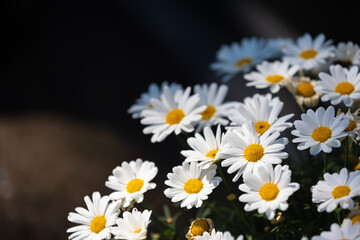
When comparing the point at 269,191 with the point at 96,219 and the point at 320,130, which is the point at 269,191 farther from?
the point at 96,219

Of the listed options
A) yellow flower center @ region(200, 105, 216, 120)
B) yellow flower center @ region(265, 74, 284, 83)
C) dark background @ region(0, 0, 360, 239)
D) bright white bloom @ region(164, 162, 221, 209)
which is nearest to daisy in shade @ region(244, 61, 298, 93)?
yellow flower center @ region(265, 74, 284, 83)

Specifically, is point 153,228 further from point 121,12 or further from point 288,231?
point 121,12

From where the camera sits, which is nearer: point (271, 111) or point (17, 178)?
point (271, 111)

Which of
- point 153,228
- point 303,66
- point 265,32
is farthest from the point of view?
point 265,32

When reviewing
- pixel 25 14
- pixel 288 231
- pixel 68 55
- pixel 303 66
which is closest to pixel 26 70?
pixel 68 55

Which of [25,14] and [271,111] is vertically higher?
[25,14]

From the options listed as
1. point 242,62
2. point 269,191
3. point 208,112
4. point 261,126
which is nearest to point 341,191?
point 269,191
